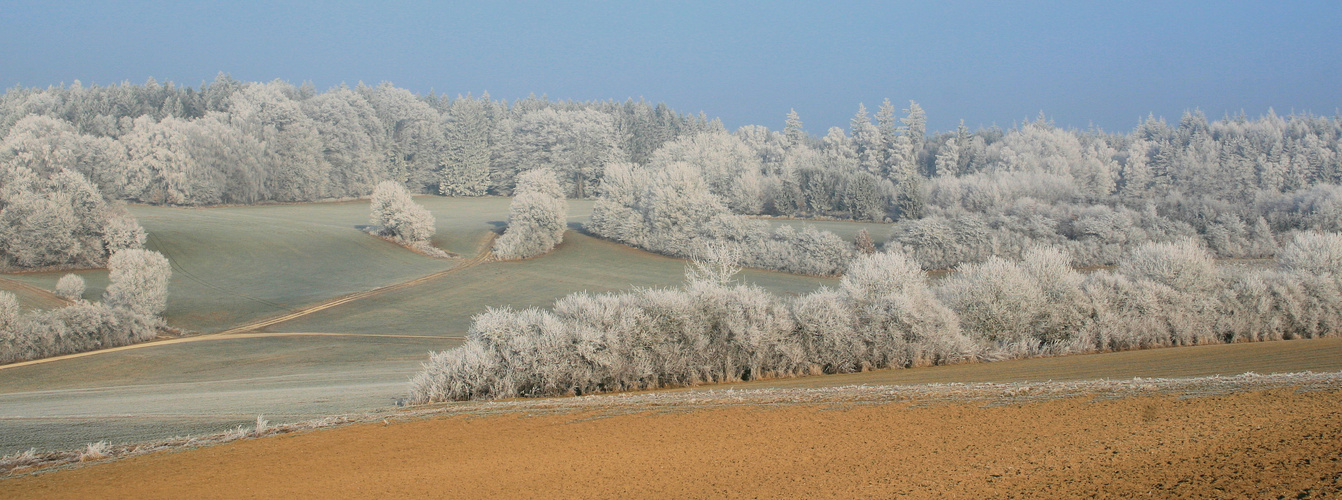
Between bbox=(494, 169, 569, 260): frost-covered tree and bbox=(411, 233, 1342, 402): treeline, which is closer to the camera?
bbox=(411, 233, 1342, 402): treeline

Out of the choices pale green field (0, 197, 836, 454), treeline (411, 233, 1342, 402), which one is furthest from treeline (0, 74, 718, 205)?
treeline (411, 233, 1342, 402)

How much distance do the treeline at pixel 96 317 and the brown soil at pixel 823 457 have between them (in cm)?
2046

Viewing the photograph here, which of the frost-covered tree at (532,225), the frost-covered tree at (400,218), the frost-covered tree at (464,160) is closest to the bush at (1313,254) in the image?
the frost-covered tree at (532,225)

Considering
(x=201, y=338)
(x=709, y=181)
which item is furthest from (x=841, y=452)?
(x=709, y=181)

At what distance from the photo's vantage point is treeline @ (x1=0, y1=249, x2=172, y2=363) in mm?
22609

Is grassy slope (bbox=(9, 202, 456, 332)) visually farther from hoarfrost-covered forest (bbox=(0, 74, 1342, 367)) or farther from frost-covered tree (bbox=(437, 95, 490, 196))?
frost-covered tree (bbox=(437, 95, 490, 196))

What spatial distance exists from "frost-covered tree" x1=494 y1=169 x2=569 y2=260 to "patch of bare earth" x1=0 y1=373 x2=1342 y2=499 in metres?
40.4

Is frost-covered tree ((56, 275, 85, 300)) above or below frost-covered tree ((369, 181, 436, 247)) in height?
below

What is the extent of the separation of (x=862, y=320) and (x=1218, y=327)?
821 centimetres

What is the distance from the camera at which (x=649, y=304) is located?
15.5 m

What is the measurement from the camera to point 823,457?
6418 millimetres

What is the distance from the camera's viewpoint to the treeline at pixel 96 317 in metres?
22.6

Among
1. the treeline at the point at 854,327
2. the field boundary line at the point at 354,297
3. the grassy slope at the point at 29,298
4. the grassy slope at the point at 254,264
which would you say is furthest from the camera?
the grassy slope at the point at 254,264

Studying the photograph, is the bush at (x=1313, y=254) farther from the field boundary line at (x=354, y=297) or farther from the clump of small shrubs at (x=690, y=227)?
the field boundary line at (x=354, y=297)
